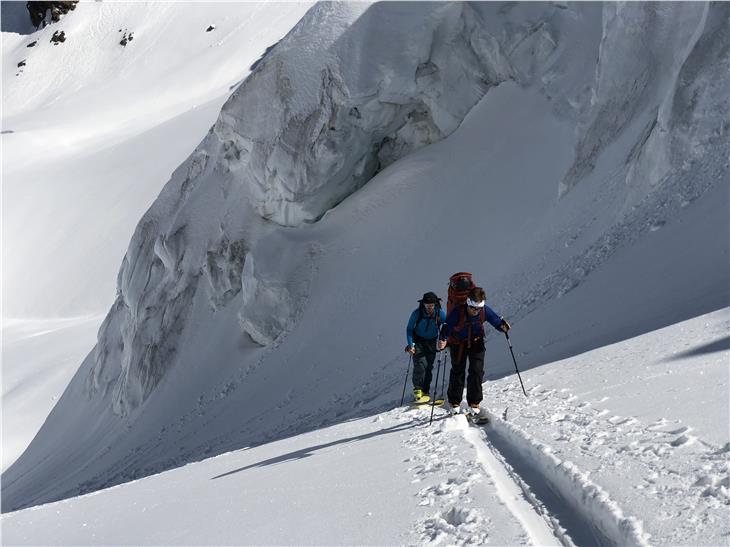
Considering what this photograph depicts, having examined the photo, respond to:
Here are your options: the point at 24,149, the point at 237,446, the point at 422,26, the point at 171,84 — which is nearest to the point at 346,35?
the point at 422,26

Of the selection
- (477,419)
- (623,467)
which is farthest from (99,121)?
(623,467)

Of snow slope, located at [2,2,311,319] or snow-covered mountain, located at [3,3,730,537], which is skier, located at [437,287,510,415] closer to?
snow-covered mountain, located at [3,3,730,537]

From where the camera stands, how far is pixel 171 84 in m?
76.2

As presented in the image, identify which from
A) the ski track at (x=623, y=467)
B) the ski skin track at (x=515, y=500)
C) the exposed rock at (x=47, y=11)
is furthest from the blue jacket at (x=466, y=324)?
the exposed rock at (x=47, y=11)

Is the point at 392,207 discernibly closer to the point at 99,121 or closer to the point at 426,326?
the point at 426,326

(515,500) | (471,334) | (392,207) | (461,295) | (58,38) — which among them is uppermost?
(58,38)

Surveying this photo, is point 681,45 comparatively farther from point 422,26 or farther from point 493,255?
point 422,26

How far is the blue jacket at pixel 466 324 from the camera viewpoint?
27.0 ft

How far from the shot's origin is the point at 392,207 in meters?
19.8

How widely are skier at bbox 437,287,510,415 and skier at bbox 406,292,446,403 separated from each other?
167 cm

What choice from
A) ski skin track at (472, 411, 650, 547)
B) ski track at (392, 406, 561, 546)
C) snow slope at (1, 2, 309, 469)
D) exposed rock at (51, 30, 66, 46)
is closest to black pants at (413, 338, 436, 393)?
ski track at (392, 406, 561, 546)

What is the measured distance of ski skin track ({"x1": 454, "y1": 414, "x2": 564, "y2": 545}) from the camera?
14.5ft

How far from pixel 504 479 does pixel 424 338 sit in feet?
15.8

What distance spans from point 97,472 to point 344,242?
29.1ft
